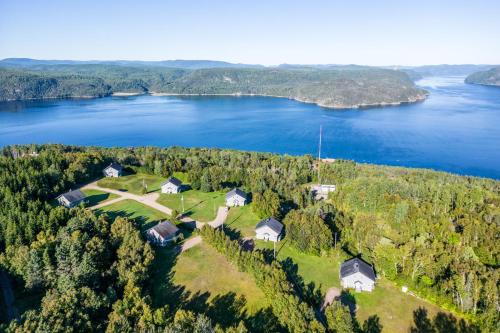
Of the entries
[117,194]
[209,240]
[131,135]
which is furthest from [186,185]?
[131,135]

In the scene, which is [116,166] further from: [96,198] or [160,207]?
[160,207]

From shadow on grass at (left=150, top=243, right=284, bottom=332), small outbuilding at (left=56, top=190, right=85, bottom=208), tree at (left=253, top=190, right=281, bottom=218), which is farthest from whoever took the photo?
small outbuilding at (left=56, top=190, right=85, bottom=208)

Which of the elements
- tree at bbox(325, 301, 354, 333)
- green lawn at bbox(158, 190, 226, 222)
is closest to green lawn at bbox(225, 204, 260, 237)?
green lawn at bbox(158, 190, 226, 222)

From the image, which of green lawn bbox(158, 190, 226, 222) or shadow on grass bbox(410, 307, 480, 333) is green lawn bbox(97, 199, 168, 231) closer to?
green lawn bbox(158, 190, 226, 222)

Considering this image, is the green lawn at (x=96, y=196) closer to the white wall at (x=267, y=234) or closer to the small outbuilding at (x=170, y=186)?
the small outbuilding at (x=170, y=186)

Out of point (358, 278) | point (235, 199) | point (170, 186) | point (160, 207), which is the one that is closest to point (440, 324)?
point (358, 278)
